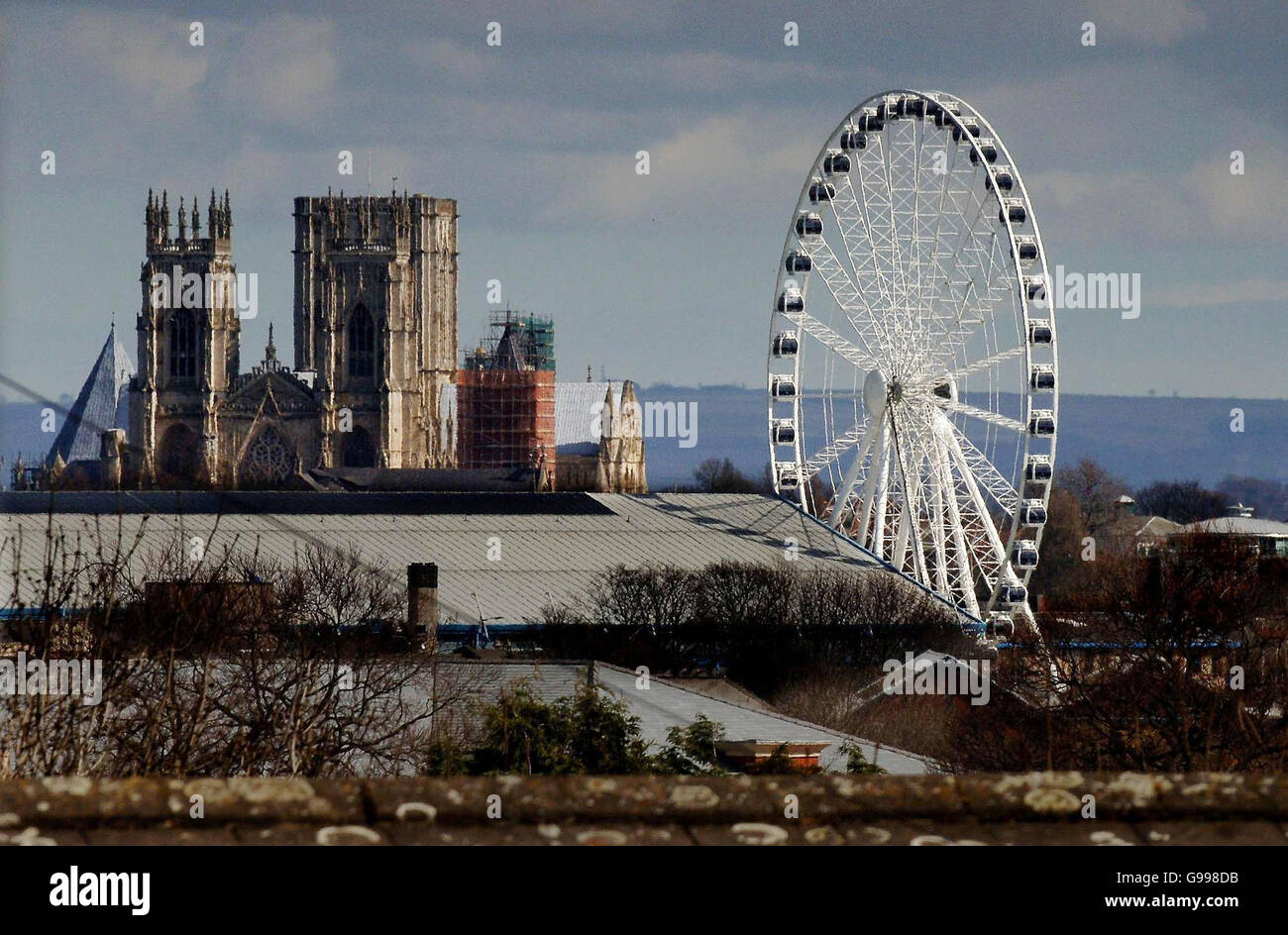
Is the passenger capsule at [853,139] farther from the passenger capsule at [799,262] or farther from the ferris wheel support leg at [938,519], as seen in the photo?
the ferris wheel support leg at [938,519]

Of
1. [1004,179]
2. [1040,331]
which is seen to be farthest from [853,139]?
[1040,331]

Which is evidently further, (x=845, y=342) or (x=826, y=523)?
(x=826, y=523)

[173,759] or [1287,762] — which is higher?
[173,759]

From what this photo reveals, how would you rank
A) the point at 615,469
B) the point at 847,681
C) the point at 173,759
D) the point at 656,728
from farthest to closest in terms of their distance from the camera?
1. the point at 615,469
2. the point at 847,681
3. the point at 656,728
4. the point at 173,759

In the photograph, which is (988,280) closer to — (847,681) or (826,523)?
(847,681)

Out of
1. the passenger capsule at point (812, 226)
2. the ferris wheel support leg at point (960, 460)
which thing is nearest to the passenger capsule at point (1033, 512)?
the ferris wheel support leg at point (960, 460)
